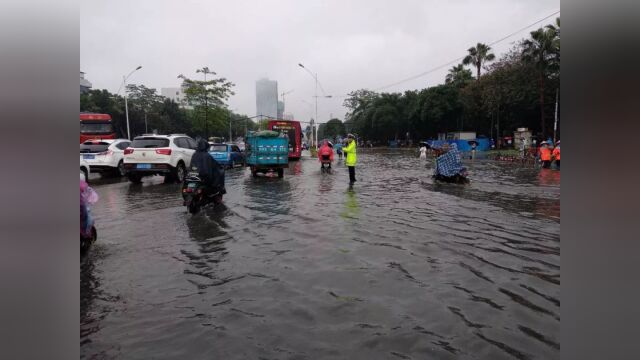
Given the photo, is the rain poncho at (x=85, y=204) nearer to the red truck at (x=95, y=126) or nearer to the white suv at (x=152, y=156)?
the white suv at (x=152, y=156)

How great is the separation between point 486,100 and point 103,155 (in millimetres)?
38825

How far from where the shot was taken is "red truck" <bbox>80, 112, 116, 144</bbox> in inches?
1054

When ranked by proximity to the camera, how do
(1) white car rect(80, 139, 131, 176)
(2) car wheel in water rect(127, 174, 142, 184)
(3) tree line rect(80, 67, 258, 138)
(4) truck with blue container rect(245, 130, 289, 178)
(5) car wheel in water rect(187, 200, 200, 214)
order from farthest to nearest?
1. (3) tree line rect(80, 67, 258, 138)
2. (4) truck with blue container rect(245, 130, 289, 178)
3. (1) white car rect(80, 139, 131, 176)
4. (2) car wheel in water rect(127, 174, 142, 184)
5. (5) car wheel in water rect(187, 200, 200, 214)

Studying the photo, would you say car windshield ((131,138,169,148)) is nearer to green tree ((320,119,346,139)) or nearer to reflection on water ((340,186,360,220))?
reflection on water ((340,186,360,220))

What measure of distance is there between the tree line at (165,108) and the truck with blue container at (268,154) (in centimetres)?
2679

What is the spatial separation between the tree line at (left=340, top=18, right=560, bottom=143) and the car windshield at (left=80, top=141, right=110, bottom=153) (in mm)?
24593

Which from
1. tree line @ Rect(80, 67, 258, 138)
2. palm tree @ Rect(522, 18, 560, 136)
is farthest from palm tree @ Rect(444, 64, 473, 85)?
tree line @ Rect(80, 67, 258, 138)

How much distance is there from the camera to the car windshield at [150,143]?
15711 millimetres

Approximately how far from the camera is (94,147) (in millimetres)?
18453

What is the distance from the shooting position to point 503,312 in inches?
167
